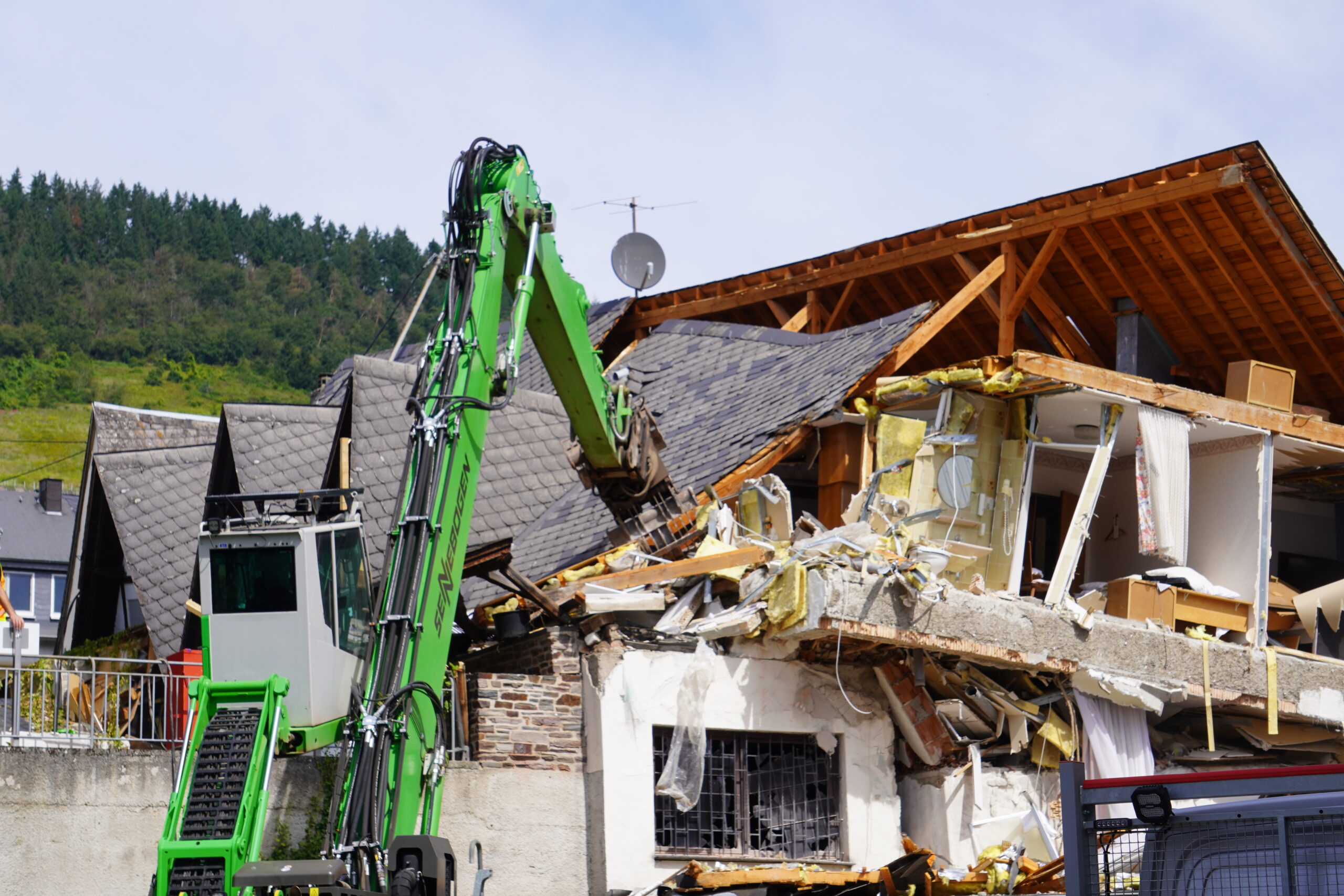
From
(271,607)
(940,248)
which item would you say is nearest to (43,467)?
(940,248)

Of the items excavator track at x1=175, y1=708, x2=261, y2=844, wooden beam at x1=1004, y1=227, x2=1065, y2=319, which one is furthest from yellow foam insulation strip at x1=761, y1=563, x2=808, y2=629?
wooden beam at x1=1004, y1=227, x2=1065, y2=319

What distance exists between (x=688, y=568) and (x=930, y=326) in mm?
5558

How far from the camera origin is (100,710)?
16.3 meters

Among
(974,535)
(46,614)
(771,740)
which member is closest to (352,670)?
(771,740)

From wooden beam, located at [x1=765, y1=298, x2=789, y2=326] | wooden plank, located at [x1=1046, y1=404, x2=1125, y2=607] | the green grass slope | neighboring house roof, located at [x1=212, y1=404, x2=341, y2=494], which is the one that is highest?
the green grass slope

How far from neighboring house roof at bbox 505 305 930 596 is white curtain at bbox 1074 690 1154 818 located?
14.6ft

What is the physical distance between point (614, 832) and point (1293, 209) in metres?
12.1

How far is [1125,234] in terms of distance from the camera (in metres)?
22.1

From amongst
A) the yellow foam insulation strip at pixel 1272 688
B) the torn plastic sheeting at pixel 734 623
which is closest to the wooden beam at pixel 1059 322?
the yellow foam insulation strip at pixel 1272 688

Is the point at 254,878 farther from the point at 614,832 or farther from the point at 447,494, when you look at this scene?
the point at 614,832

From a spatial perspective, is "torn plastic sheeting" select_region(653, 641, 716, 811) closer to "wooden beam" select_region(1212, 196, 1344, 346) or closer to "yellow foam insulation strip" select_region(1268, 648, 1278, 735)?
"yellow foam insulation strip" select_region(1268, 648, 1278, 735)

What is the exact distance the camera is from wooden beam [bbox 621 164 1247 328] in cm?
2092

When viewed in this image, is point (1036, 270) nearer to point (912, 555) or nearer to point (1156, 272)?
point (1156, 272)

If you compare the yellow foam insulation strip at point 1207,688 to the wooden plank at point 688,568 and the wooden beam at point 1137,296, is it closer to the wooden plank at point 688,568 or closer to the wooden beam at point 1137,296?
the wooden plank at point 688,568
